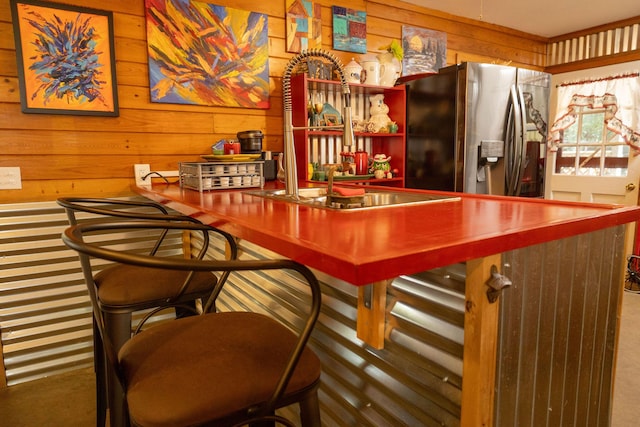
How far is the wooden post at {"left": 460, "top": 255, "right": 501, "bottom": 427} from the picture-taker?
83 cm

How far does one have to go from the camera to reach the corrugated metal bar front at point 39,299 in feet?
6.82

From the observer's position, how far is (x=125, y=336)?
1256 mm

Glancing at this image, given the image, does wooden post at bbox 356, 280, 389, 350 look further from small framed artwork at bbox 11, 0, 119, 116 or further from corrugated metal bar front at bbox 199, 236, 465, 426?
small framed artwork at bbox 11, 0, 119, 116

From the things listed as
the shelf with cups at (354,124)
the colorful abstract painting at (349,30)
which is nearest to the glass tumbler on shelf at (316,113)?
the shelf with cups at (354,124)

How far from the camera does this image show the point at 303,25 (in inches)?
114

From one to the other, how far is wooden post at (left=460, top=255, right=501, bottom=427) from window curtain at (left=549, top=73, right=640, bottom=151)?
374 centimetres

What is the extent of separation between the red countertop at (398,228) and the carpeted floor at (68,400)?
1.19 m

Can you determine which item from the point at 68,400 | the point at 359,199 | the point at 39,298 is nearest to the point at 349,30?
the point at 359,199

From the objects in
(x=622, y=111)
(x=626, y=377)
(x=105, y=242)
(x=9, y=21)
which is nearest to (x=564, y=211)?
(x=626, y=377)

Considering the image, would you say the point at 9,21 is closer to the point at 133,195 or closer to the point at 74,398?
the point at 133,195

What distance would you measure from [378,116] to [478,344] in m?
2.54

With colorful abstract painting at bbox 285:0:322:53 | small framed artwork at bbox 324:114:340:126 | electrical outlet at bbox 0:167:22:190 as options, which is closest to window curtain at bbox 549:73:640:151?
small framed artwork at bbox 324:114:340:126

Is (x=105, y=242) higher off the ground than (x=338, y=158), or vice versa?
(x=338, y=158)

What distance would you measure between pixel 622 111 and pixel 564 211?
3408 millimetres
